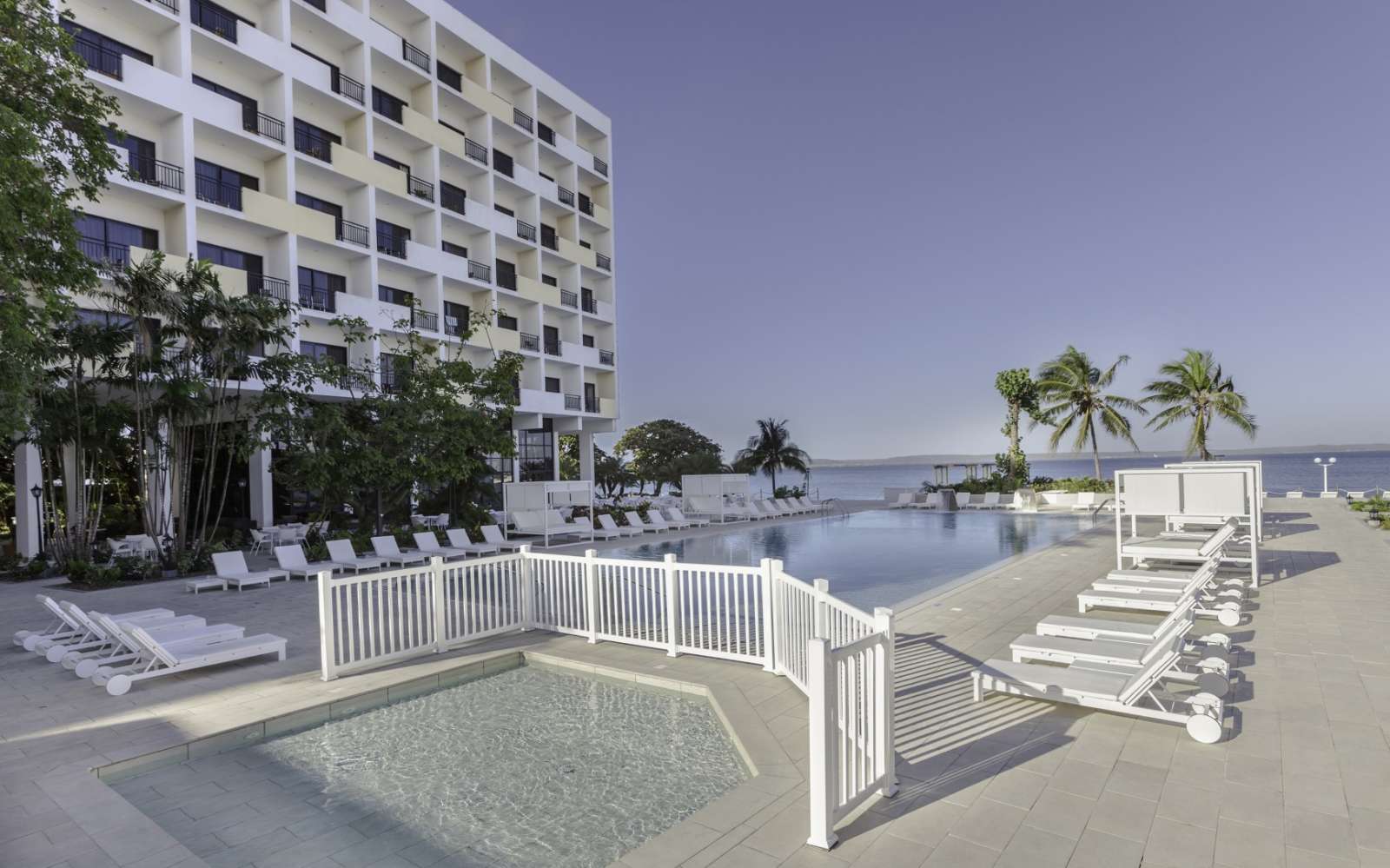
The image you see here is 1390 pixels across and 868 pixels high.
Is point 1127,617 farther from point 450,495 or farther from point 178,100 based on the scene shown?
point 178,100

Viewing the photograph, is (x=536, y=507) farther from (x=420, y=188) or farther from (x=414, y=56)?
(x=414, y=56)

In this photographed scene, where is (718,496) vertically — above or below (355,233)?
below

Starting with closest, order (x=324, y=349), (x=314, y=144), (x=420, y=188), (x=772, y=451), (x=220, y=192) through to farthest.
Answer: (x=220, y=192), (x=324, y=349), (x=314, y=144), (x=420, y=188), (x=772, y=451)

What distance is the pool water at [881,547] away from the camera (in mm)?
12273

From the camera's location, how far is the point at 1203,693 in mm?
4402

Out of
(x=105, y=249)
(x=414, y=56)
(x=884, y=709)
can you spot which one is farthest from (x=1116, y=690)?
(x=414, y=56)

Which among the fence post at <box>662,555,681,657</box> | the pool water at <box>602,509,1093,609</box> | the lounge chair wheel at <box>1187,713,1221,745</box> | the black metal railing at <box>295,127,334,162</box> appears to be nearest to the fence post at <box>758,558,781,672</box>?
the fence post at <box>662,555,681,657</box>

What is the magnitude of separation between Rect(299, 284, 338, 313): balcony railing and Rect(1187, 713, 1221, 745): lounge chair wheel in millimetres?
23826

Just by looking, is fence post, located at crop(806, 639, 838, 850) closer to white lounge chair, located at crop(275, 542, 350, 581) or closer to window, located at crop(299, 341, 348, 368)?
white lounge chair, located at crop(275, 542, 350, 581)

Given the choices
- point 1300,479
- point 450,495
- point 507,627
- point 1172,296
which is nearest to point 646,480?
point 450,495

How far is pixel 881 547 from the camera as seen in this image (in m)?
17.2

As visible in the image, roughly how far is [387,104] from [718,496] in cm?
1839

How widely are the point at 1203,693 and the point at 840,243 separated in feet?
105

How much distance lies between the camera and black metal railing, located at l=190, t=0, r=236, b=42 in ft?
65.8
